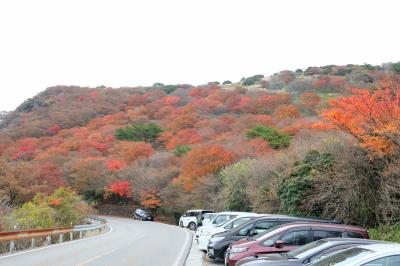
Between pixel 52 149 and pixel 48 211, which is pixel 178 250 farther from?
pixel 52 149

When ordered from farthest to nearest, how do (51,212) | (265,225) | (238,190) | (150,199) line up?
1. (150,199)
2. (238,190)
3. (51,212)
4. (265,225)

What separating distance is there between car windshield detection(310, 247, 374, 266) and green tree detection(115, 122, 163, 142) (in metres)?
88.0

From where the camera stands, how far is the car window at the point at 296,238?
43.7ft

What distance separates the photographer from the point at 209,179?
169ft

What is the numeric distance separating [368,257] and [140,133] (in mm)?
90404

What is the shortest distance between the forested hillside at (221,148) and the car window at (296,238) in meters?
5.70

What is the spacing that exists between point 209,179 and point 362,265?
44.1 meters

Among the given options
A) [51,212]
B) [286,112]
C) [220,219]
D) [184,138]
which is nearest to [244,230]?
[220,219]

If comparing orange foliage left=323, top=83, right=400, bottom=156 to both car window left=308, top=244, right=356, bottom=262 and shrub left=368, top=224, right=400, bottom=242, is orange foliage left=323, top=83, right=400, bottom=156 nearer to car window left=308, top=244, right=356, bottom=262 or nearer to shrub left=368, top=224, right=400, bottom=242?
shrub left=368, top=224, right=400, bottom=242

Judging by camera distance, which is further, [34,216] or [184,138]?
[184,138]

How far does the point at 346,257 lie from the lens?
8211 millimetres

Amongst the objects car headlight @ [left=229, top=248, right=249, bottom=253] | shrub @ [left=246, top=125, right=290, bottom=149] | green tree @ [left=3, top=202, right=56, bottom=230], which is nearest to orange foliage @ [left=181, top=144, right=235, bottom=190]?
shrub @ [left=246, top=125, right=290, bottom=149]

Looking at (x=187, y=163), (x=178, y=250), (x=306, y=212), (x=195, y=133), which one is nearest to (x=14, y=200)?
(x=187, y=163)

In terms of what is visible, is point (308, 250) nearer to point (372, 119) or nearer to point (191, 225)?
point (372, 119)
